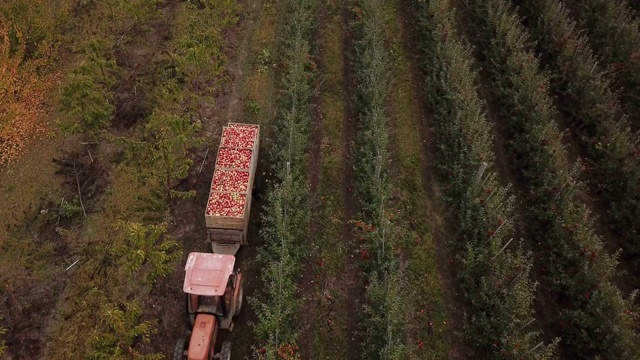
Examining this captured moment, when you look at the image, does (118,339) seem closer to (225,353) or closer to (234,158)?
(225,353)

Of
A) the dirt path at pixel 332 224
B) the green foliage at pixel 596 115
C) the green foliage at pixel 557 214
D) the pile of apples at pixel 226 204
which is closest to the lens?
the green foliage at pixel 557 214

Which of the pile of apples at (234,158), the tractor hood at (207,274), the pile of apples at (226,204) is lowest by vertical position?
the tractor hood at (207,274)

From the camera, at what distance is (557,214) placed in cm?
1556

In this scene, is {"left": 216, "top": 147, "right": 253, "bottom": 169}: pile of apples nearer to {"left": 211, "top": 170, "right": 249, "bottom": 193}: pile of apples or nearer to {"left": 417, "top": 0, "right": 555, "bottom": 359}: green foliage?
{"left": 211, "top": 170, "right": 249, "bottom": 193}: pile of apples

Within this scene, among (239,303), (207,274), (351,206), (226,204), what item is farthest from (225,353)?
(351,206)

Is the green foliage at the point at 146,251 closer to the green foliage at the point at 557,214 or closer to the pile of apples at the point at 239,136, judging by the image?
the pile of apples at the point at 239,136

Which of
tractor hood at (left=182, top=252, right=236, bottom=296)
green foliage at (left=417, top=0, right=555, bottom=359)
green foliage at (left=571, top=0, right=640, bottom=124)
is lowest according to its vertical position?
tractor hood at (left=182, top=252, right=236, bottom=296)

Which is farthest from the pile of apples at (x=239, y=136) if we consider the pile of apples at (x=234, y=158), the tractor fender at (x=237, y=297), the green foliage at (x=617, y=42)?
the green foliage at (x=617, y=42)

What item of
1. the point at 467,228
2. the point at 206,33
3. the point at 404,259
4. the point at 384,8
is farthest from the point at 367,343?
the point at 384,8

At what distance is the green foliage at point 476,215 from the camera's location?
1336 cm

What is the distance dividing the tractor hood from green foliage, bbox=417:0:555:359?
707 cm

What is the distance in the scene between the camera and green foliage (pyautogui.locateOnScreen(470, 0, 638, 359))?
1328cm

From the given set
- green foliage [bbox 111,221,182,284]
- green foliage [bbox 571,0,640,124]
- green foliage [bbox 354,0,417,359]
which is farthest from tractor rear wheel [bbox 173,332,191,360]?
green foliage [bbox 571,0,640,124]

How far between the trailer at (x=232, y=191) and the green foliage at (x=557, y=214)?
9515mm
